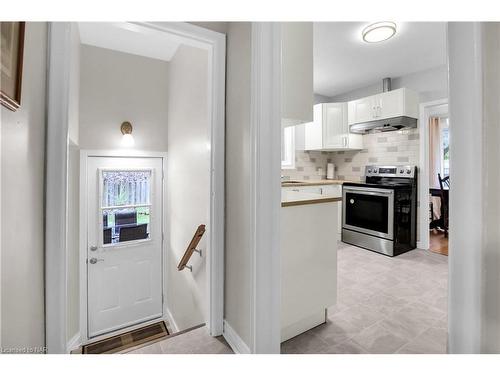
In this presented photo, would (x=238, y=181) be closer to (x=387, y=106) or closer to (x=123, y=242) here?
(x=123, y=242)

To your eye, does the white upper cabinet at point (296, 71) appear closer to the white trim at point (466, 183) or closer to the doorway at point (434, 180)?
the white trim at point (466, 183)

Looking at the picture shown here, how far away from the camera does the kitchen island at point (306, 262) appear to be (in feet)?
5.29

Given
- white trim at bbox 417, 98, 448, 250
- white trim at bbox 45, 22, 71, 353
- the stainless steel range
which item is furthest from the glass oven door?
white trim at bbox 45, 22, 71, 353

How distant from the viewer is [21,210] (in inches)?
35.9

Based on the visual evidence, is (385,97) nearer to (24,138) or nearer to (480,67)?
(480,67)

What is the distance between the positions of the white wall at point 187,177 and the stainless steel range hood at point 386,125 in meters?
2.64

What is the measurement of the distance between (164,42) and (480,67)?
10.3 ft

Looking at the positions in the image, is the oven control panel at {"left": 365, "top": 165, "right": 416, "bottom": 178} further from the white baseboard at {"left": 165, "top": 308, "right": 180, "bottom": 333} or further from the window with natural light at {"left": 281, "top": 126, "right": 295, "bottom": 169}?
the white baseboard at {"left": 165, "top": 308, "right": 180, "bottom": 333}

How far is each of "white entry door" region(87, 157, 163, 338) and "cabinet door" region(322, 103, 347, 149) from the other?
8.58ft

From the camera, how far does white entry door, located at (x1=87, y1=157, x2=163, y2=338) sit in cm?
306

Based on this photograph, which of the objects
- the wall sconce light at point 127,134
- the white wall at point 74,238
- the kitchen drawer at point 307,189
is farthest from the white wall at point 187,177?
the kitchen drawer at point 307,189

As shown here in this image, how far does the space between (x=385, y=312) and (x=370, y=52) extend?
2841 millimetres

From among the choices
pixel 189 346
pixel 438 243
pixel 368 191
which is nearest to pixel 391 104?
pixel 368 191
